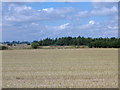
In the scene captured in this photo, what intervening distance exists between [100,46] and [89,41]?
12.1 m

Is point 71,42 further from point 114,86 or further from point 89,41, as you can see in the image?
point 114,86

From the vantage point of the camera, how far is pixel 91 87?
12078 mm

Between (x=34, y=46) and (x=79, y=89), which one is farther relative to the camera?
(x=34, y=46)

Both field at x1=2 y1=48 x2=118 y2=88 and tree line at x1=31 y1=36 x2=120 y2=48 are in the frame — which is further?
tree line at x1=31 y1=36 x2=120 y2=48

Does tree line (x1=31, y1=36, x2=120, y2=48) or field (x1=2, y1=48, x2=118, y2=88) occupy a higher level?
tree line (x1=31, y1=36, x2=120, y2=48)

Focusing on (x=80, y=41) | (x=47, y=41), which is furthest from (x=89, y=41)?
(x=47, y=41)

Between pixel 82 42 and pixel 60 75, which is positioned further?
pixel 82 42

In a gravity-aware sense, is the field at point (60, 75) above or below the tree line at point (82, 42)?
below

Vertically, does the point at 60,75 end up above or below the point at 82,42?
below

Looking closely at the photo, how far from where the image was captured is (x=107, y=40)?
377 ft

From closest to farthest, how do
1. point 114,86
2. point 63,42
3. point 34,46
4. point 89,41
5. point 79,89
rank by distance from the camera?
point 79,89 < point 114,86 < point 34,46 < point 89,41 < point 63,42

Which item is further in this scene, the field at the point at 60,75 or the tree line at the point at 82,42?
the tree line at the point at 82,42

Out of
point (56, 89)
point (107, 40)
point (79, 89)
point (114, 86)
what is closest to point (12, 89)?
point (56, 89)

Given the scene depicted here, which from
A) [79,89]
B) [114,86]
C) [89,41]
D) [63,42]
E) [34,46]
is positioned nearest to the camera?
[79,89]
